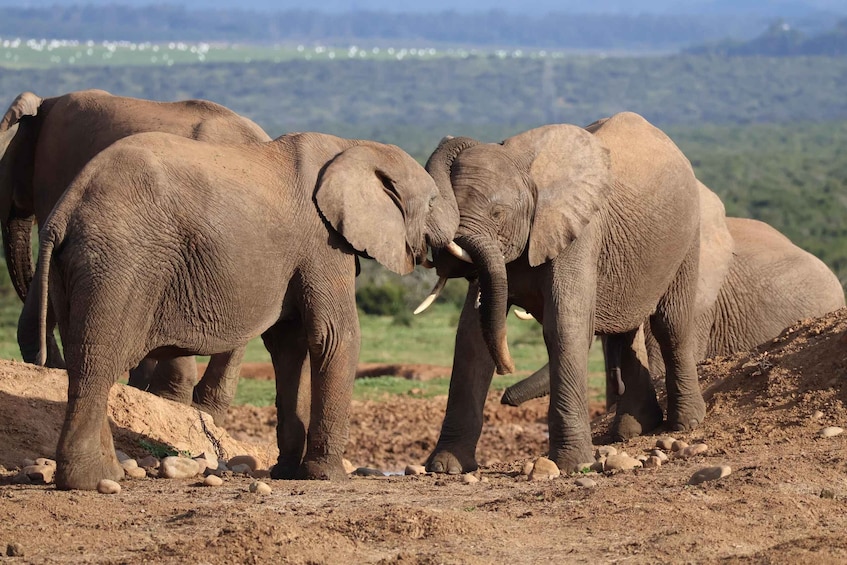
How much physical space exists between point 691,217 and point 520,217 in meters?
1.90

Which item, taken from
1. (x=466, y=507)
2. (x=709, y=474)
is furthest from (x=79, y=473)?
(x=709, y=474)

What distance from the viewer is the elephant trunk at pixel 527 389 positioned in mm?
10758

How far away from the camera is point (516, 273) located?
9.11 meters

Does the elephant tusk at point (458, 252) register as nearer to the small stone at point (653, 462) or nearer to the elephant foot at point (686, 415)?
the small stone at point (653, 462)

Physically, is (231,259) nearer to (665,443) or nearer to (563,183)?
(563,183)

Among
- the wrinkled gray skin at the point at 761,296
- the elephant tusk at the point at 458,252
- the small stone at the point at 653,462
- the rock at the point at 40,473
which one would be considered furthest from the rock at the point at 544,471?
the wrinkled gray skin at the point at 761,296

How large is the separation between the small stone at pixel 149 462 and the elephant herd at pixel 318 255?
702 millimetres

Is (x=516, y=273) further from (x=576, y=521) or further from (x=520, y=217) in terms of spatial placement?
(x=576, y=521)

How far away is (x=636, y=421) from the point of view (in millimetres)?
10781

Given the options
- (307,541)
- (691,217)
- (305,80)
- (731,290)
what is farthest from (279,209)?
(305,80)

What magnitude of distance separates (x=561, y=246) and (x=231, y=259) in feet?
6.48

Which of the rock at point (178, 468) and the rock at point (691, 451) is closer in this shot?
the rock at point (178, 468)

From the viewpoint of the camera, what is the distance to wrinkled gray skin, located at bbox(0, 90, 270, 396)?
1027 cm

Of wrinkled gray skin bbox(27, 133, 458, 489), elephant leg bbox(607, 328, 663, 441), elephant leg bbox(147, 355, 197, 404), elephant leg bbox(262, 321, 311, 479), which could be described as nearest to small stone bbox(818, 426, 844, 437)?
elephant leg bbox(607, 328, 663, 441)
